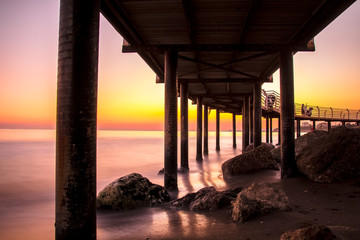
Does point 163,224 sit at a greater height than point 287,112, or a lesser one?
lesser

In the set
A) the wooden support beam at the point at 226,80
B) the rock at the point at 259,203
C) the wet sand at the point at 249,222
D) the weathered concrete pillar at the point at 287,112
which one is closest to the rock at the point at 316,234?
the wet sand at the point at 249,222

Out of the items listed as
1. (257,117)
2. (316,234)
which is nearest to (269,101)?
(257,117)

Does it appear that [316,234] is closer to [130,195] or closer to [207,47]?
[130,195]

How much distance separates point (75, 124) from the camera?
343cm

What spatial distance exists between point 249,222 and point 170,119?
496 centimetres

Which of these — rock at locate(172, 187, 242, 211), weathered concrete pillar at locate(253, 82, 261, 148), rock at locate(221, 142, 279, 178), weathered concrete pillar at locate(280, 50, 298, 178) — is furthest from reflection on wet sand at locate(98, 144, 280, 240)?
weathered concrete pillar at locate(253, 82, 261, 148)

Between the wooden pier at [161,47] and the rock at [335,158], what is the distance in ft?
3.19

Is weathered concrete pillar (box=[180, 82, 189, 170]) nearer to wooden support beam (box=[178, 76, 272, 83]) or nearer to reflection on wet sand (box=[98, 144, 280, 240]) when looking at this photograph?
wooden support beam (box=[178, 76, 272, 83])

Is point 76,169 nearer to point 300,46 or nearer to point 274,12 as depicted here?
point 274,12

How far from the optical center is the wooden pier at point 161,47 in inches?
135

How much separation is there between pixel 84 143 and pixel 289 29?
6885mm

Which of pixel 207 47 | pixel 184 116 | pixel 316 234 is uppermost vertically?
pixel 207 47

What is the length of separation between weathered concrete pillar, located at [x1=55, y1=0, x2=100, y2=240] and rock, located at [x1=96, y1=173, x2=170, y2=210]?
118 inches

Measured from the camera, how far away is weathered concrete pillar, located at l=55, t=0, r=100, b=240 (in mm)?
3387
